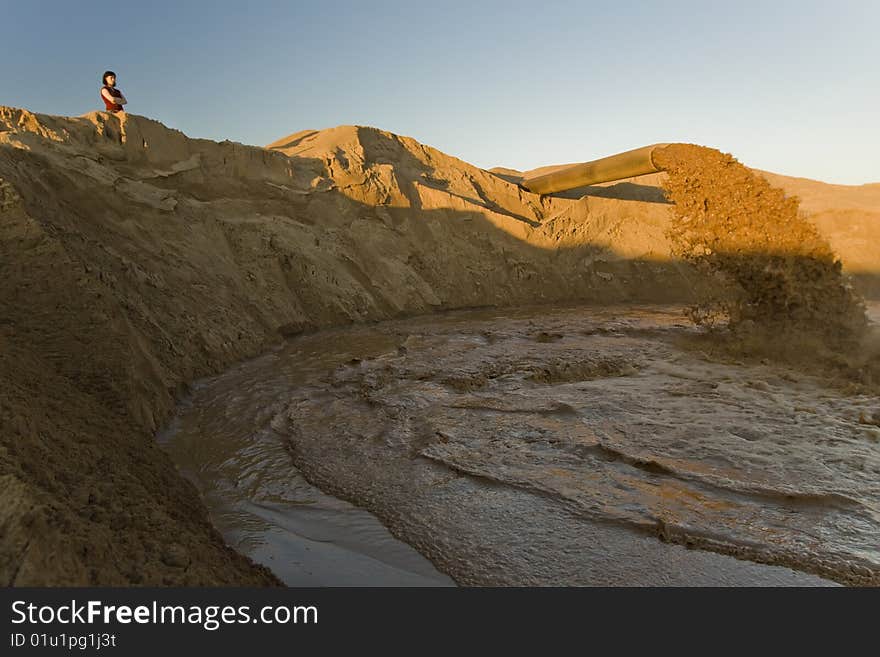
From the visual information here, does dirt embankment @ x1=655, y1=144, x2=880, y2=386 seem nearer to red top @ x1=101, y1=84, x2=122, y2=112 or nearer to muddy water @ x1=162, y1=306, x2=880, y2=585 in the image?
muddy water @ x1=162, y1=306, x2=880, y2=585

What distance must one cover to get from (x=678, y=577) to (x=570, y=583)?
50cm

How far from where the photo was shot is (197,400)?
223 inches

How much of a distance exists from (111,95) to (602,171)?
10097 mm

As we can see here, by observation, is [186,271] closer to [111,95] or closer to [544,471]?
[111,95]

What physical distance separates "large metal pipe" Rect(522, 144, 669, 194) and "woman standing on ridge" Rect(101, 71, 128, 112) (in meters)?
9.72

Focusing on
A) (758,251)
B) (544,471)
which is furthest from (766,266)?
(544,471)

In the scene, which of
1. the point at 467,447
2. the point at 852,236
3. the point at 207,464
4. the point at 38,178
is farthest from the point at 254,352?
the point at 852,236

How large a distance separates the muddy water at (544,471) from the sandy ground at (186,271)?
0.59 meters

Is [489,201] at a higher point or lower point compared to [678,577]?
higher

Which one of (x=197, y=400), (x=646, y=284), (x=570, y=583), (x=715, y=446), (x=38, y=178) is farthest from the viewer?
(x=646, y=284)

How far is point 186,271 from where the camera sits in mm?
8070

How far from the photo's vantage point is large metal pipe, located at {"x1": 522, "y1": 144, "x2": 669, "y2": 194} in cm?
1118

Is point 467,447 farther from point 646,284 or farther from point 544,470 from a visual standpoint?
point 646,284

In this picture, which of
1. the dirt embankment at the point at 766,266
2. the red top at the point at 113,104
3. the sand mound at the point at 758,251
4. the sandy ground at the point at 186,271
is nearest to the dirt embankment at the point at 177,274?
the sandy ground at the point at 186,271
